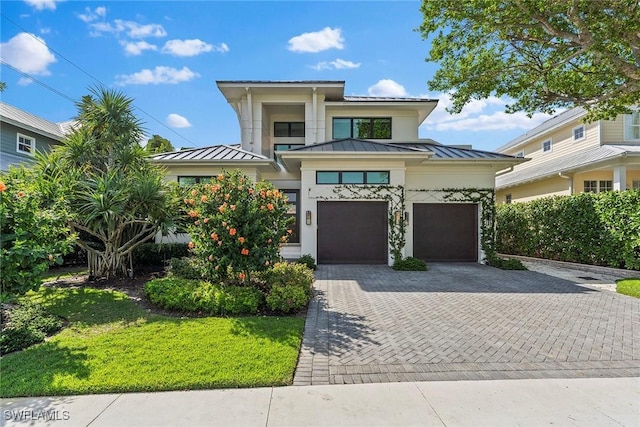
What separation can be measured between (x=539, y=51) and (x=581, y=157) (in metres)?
9.21

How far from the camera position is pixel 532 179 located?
18031 mm

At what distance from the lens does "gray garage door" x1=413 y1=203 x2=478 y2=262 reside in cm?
1264

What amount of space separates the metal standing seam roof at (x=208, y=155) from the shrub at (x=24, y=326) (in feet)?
24.1

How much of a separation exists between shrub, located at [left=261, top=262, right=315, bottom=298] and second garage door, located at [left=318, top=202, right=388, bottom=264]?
4080mm

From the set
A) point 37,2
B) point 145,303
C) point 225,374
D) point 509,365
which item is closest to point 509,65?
point 509,365

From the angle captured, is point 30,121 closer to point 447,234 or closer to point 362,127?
point 362,127

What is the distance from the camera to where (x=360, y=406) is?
3191 millimetres

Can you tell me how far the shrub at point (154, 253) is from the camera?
11.1 metres

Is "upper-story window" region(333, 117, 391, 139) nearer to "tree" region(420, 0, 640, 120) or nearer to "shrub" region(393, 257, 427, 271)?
"tree" region(420, 0, 640, 120)

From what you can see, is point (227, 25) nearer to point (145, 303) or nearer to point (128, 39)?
point (128, 39)

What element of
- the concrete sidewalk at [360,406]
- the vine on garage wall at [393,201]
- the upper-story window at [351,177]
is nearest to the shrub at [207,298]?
the concrete sidewalk at [360,406]

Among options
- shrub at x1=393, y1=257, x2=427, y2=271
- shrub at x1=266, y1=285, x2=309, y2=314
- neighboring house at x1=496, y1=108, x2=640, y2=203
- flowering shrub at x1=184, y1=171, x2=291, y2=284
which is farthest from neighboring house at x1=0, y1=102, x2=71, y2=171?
neighboring house at x1=496, y1=108, x2=640, y2=203

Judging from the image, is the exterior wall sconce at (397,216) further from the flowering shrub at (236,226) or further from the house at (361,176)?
the flowering shrub at (236,226)

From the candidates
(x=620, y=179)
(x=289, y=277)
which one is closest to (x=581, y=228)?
(x=620, y=179)
